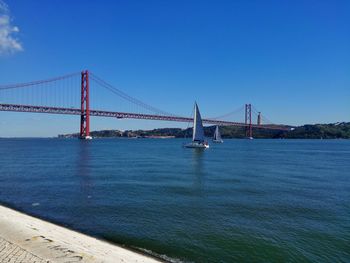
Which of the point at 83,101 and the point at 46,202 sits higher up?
the point at 83,101

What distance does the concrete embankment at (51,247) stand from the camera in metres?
9.10

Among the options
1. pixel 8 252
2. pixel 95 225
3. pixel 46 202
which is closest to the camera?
pixel 8 252

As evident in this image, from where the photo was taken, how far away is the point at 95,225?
13859mm

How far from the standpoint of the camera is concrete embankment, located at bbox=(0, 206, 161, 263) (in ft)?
29.9

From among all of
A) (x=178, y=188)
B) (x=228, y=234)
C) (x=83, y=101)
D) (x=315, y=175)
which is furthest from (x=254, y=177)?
(x=83, y=101)

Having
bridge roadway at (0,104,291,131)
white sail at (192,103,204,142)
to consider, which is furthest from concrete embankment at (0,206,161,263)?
bridge roadway at (0,104,291,131)

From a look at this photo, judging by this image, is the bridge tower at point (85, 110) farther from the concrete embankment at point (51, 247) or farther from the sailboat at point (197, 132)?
the concrete embankment at point (51, 247)

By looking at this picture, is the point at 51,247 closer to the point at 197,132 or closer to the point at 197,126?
the point at 197,126

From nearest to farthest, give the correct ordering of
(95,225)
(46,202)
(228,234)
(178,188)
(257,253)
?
1. (257,253)
2. (228,234)
3. (95,225)
4. (46,202)
5. (178,188)

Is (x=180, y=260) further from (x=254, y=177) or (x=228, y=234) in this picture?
(x=254, y=177)

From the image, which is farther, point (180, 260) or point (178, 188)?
point (178, 188)

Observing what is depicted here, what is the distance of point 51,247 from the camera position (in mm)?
9945

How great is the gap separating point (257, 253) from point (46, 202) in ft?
37.6

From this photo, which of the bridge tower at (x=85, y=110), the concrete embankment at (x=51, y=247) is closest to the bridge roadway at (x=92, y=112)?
the bridge tower at (x=85, y=110)
